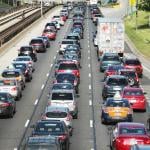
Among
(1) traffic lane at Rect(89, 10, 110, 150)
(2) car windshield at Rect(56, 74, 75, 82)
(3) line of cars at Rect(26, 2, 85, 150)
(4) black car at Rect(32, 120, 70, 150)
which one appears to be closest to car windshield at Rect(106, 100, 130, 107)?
(1) traffic lane at Rect(89, 10, 110, 150)

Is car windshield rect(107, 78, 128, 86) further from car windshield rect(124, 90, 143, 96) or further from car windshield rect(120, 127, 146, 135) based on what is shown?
car windshield rect(120, 127, 146, 135)

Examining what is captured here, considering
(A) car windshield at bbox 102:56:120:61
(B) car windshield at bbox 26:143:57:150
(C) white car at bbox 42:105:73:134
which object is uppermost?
(B) car windshield at bbox 26:143:57:150

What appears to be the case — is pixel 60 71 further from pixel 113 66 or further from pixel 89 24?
pixel 89 24

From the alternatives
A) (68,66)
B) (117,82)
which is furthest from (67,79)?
(68,66)

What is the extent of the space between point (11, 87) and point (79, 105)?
4246 mm

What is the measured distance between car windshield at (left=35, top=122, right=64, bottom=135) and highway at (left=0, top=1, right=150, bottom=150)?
1.48 m

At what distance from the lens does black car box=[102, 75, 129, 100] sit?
40812 millimetres

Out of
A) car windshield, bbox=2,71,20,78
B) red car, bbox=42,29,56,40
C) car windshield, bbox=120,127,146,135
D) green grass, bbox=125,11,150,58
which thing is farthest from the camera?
red car, bbox=42,29,56,40

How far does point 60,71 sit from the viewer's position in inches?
1937

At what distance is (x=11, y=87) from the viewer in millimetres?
40844

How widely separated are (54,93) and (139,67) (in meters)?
20.0

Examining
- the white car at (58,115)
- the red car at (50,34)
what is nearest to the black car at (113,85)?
the white car at (58,115)

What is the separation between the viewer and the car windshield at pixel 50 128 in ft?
84.9

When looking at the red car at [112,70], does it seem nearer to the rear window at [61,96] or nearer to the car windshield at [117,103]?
the rear window at [61,96]
